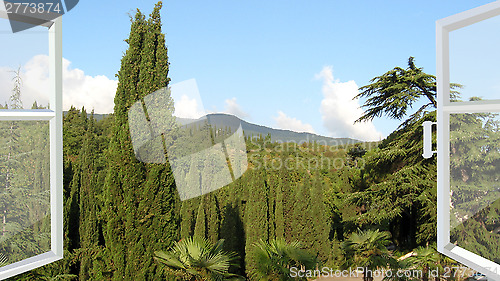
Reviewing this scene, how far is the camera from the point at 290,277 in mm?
6418

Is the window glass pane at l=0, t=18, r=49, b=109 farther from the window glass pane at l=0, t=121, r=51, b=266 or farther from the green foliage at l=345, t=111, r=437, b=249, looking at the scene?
the green foliage at l=345, t=111, r=437, b=249

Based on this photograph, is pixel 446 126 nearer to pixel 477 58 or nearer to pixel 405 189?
pixel 477 58

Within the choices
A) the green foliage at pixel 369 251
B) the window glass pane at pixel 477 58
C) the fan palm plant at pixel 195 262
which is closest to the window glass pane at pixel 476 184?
the window glass pane at pixel 477 58

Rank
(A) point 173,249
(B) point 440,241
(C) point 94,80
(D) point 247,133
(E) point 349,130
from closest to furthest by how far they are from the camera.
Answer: (B) point 440,241, (A) point 173,249, (C) point 94,80, (E) point 349,130, (D) point 247,133

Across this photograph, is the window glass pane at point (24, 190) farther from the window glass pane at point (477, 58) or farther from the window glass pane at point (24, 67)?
the window glass pane at point (477, 58)

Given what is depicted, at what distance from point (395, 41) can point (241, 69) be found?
3715 millimetres

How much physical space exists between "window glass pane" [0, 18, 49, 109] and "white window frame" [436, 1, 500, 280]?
278 cm

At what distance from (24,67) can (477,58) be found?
10.6ft

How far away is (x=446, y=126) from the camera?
2393 millimetres

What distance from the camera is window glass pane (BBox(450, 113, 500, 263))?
2.33m

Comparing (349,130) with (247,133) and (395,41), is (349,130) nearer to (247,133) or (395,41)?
(395,41)

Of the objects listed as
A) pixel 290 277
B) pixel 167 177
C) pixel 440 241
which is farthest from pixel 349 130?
pixel 440 241
